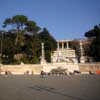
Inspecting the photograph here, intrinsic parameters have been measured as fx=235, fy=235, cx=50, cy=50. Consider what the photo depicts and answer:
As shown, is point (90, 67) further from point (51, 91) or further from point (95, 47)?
point (51, 91)

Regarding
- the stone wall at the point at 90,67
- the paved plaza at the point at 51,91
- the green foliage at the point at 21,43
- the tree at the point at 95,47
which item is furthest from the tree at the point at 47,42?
the paved plaza at the point at 51,91

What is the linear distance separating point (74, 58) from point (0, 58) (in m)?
16.6

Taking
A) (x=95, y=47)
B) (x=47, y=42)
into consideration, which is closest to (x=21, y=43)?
(x=47, y=42)

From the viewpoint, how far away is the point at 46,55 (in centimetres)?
5288

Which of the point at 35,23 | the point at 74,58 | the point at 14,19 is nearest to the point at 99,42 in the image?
the point at 74,58

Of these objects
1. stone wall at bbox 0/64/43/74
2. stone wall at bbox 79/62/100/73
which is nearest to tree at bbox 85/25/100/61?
stone wall at bbox 79/62/100/73

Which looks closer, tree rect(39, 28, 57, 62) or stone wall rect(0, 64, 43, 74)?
stone wall rect(0, 64, 43, 74)

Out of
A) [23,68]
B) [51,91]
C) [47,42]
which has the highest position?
[47,42]

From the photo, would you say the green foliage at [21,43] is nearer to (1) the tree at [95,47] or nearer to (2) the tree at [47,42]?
(2) the tree at [47,42]

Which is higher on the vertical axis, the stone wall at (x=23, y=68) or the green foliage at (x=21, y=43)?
the green foliage at (x=21, y=43)

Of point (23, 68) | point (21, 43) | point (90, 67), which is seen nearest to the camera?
point (90, 67)

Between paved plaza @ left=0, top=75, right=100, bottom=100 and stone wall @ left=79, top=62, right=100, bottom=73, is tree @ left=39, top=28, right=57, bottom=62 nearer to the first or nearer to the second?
stone wall @ left=79, top=62, right=100, bottom=73

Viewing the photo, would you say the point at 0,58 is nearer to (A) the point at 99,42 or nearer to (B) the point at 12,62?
(B) the point at 12,62

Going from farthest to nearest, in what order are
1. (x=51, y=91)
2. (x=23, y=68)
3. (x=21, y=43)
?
(x=21, y=43) < (x=23, y=68) < (x=51, y=91)
